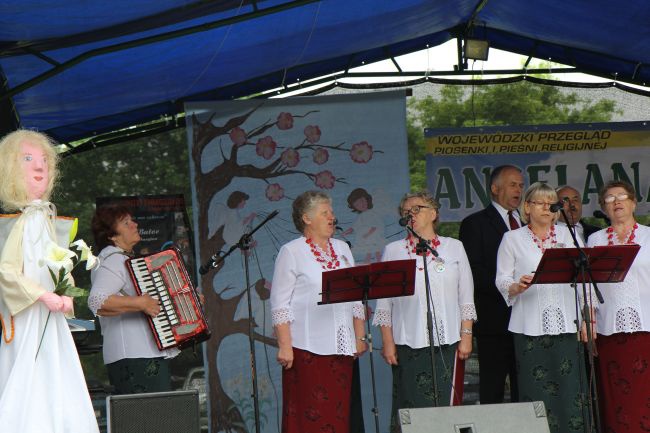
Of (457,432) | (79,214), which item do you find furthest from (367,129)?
(79,214)

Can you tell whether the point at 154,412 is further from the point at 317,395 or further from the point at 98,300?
the point at 317,395

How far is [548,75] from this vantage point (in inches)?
364

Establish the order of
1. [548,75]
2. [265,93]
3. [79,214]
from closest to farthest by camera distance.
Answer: [265,93] < [548,75] < [79,214]

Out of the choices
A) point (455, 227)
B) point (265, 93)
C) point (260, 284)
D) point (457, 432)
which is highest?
point (265, 93)

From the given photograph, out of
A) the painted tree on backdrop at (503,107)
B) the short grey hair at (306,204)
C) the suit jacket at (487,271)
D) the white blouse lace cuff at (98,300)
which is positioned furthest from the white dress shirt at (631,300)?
the painted tree on backdrop at (503,107)

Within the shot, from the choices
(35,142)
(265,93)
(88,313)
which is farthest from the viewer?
(88,313)

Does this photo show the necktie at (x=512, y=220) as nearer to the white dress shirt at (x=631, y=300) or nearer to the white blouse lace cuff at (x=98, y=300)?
the white dress shirt at (x=631, y=300)

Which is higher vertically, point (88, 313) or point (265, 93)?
point (265, 93)

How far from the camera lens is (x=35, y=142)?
4.27m

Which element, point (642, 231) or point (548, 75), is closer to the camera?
point (642, 231)

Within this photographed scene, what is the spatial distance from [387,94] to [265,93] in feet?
3.83

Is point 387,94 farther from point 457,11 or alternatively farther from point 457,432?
point 457,432

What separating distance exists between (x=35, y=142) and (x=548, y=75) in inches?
238

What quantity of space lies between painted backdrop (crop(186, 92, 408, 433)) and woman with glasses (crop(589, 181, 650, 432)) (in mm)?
2161
